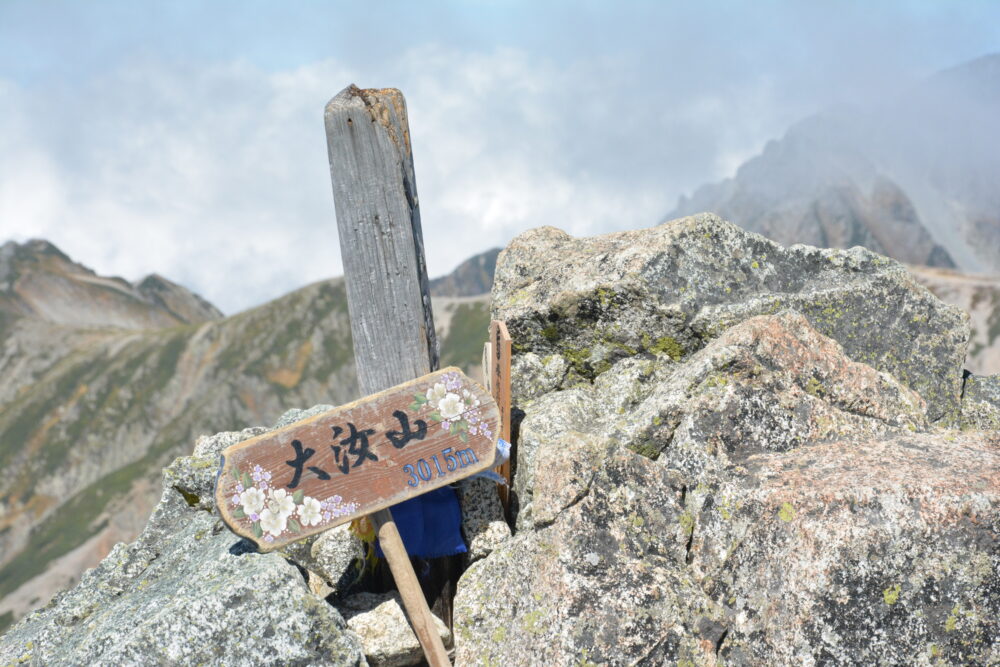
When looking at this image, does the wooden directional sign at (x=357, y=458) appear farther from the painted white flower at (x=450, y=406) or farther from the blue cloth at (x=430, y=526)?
the blue cloth at (x=430, y=526)

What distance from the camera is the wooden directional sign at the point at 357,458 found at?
5.45 m

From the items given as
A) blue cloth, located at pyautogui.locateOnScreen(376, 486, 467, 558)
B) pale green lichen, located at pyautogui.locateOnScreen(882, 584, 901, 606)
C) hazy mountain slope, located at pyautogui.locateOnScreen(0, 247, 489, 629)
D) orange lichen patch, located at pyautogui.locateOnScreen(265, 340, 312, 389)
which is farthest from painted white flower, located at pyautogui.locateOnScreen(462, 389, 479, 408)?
orange lichen patch, located at pyautogui.locateOnScreen(265, 340, 312, 389)

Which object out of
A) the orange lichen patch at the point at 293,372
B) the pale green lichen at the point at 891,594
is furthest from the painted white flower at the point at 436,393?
A: the orange lichen patch at the point at 293,372

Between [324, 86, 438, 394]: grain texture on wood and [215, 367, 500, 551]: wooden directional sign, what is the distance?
0.54m

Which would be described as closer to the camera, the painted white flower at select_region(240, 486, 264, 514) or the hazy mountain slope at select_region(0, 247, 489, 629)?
the painted white flower at select_region(240, 486, 264, 514)

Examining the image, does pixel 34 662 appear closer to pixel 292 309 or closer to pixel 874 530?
pixel 874 530

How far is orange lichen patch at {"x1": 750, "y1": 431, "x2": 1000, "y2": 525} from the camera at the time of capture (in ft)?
15.9

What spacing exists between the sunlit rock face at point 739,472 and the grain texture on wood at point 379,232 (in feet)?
5.45

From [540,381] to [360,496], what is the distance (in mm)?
3055

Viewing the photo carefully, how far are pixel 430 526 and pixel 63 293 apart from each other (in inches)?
8323

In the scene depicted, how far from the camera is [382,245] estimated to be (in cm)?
598

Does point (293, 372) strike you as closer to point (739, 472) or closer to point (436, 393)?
point (436, 393)

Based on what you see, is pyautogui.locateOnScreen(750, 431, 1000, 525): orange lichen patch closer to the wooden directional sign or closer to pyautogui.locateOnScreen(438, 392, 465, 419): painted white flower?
the wooden directional sign

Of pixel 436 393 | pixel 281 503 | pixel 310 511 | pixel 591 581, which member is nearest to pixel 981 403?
pixel 591 581
